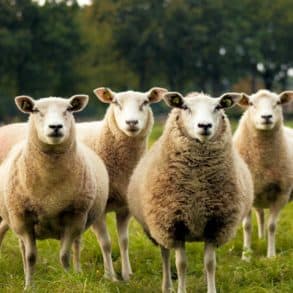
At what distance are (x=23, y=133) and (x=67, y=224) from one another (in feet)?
6.84

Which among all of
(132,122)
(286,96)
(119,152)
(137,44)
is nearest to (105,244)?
(119,152)

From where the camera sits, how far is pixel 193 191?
6375mm

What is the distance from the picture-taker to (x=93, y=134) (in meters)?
8.66

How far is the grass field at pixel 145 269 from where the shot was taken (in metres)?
6.56

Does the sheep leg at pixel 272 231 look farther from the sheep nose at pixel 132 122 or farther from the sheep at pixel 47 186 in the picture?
the sheep at pixel 47 186

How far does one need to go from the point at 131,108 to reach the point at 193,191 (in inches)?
73.9

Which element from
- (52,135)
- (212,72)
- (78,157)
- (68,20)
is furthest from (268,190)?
(212,72)

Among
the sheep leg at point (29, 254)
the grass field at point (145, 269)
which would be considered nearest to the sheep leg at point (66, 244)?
the grass field at point (145, 269)

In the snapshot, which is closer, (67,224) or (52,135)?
(52,135)

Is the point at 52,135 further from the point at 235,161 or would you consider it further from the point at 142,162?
the point at 235,161

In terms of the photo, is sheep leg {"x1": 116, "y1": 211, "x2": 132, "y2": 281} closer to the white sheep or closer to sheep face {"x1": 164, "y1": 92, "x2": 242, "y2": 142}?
the white sheep

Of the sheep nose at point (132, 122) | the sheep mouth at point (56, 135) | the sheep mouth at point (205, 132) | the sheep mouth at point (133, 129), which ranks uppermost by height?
the sheep nose at point (132, 122)

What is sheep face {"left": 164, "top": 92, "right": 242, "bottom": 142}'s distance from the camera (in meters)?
6.20

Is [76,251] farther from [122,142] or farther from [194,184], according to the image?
[194,184]
